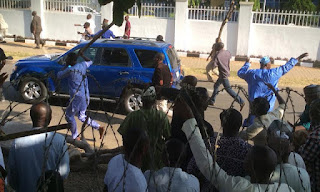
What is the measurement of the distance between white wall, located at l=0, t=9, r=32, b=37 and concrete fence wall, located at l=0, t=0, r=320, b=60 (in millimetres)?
844

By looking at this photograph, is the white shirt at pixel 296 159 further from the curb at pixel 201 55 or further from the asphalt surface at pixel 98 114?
the curb at pixel 201 55

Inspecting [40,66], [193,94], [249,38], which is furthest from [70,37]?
[193,94]

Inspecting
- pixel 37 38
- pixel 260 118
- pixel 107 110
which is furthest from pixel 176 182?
pixel 37 38

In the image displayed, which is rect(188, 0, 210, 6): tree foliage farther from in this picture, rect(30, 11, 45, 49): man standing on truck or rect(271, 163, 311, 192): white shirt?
rect(271, 163, 311, 192): white shirt

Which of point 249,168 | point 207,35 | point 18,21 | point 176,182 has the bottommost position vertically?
point 176,182

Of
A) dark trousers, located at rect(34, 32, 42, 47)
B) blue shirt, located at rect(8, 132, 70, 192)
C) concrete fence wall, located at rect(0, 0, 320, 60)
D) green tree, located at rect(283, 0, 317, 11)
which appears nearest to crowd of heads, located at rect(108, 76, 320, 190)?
blue shirt, located at rect(8, 132, 70, 192)

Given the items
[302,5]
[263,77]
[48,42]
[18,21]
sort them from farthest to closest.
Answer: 1. [302,5]
2. [18,21]
3. [48,42]
4. [263,77]

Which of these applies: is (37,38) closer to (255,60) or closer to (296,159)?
(255,60)

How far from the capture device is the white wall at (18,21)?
1888 centimetres

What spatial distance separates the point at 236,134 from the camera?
353cm

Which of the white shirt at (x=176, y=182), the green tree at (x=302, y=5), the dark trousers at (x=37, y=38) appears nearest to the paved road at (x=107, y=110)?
the white shirt at (x=176, y=182)

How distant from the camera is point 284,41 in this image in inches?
649

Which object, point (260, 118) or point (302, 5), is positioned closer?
point (260, 118)

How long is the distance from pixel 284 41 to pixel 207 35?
3.20 metres
